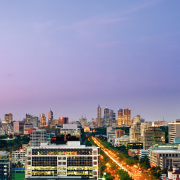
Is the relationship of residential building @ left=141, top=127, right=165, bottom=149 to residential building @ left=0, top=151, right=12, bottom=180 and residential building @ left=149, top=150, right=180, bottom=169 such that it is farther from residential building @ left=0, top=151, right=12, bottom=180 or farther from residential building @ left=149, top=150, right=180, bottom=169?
residential building @ left=0, top=151, right=12, bottom=180

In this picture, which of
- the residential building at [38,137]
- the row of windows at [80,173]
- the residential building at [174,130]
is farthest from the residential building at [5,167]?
the residential building at [174,130]

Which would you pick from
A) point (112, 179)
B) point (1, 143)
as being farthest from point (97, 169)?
point (1, 143)

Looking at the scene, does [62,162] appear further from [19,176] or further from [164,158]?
[164,158]

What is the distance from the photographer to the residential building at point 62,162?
232 ft

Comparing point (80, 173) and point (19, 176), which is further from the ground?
point (80, 173)

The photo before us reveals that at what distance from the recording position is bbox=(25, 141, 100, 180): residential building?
70.8m

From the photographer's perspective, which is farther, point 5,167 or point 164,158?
point 164,158

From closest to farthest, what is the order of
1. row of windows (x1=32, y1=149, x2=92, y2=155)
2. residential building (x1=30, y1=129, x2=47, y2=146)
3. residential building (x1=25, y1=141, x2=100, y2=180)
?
residential building (x1=25, y1=141, x2=100, y2=180)
row of windows (x1=32, y1=149, x2=92, y2=155)
residential building (x1=30, y1=129, x2=47, y2=146)

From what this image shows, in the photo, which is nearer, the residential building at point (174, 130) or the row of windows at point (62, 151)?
the row of windows at point (62, 151)

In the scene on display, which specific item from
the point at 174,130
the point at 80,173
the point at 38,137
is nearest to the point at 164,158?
the point at 80,173

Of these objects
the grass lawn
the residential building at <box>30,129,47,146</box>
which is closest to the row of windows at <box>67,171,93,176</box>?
the grass lawn

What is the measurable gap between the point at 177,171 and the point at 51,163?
2757 cm

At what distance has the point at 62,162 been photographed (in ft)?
235

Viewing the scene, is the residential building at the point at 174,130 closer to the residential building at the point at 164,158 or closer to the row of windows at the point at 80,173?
the residential building at the point at 164,158
